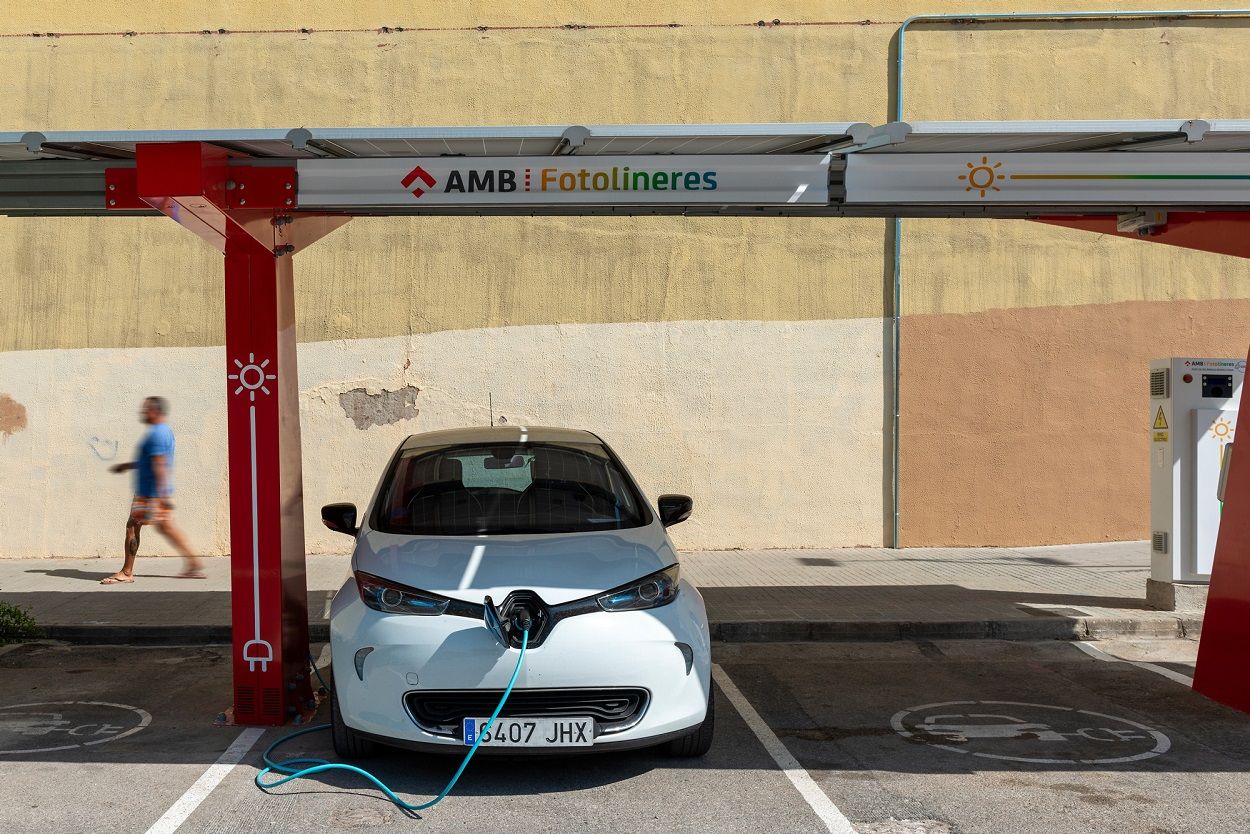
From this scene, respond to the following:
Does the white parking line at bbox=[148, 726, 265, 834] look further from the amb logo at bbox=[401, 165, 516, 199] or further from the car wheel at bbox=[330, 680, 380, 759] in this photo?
the amb logo at bbox=[401, 165, 516, 199]

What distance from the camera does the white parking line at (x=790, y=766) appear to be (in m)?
4.93

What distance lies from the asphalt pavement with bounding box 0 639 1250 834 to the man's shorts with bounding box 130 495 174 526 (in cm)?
279

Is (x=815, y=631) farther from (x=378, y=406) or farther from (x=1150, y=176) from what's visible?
(x=378, y=406)

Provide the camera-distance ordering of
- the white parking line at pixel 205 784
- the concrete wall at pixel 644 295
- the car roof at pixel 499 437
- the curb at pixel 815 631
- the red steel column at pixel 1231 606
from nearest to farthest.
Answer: the white parking line at pixel 205 784, the car roof at pixel 499 437, the red steel column at pixel 1231 606, the curb at pixel 815 631, the concrete wall at pixel 644 295

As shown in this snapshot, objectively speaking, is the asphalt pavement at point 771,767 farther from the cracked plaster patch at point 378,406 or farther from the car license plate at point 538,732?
the cracked plaster patch at point 378,406

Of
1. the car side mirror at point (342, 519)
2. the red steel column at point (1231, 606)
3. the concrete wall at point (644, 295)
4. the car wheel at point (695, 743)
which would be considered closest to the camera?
the car wheel at point (695, 743)

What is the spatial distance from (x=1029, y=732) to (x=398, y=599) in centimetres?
337

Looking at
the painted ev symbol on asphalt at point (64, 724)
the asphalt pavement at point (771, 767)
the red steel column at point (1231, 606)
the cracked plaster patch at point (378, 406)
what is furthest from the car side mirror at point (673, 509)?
the cracked plaster patch at point (378, 406)

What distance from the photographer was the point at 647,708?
5.21m

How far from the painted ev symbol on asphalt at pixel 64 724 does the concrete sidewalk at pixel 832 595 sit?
187 cm

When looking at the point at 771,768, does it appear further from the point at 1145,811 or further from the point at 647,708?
the point at 1145,811

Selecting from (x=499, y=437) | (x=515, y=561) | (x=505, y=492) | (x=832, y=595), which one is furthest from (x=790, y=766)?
(x=832, y=595)

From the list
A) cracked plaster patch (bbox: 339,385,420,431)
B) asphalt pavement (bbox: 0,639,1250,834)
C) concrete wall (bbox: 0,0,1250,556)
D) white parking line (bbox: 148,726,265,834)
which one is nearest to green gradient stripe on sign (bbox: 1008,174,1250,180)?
asphalt pavement (bbox: 0,639,1250,834)

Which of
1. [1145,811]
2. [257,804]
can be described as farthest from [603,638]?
[1145,811]
